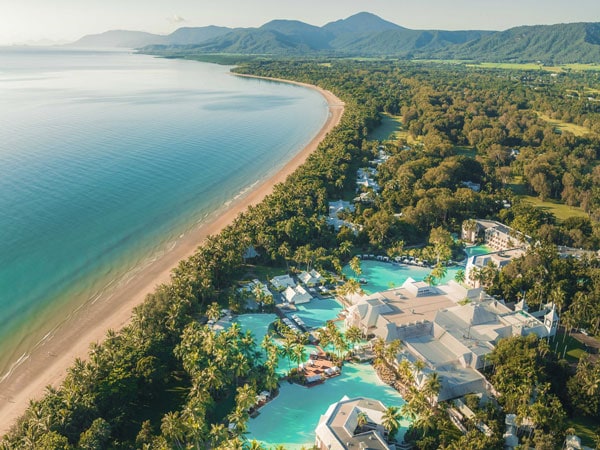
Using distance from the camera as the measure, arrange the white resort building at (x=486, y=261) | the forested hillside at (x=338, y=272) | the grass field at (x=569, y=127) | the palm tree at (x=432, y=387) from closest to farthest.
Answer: the forested hillside at (x=338, y=272)
the palm tree at (x=432, y=387)
the white resort building at (x=486, y=261)
the grass field at (x=569, y=127)

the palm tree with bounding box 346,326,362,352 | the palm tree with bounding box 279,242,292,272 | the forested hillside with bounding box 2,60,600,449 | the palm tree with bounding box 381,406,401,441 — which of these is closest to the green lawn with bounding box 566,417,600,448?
the forested hillside with bounding box 2,60,600,449

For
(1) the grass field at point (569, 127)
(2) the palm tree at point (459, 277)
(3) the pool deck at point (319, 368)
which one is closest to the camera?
(3) the pool deck at point (319, 368)

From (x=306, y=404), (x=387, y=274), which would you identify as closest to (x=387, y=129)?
(x=387, y=274)

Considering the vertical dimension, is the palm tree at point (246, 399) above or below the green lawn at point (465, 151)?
below

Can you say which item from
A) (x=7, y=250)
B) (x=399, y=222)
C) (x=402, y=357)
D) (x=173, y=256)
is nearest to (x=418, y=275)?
(x=399, y=222)

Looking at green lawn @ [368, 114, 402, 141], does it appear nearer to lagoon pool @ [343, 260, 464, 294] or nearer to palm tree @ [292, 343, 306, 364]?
lagoon pool @ [343, 260, 464, 294]

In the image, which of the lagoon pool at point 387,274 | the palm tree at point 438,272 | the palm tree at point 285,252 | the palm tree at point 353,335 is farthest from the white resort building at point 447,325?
the palm tree at point 285,252

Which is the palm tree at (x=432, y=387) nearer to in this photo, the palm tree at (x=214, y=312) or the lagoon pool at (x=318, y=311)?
the lagoon pool at (x=318, y=311)
